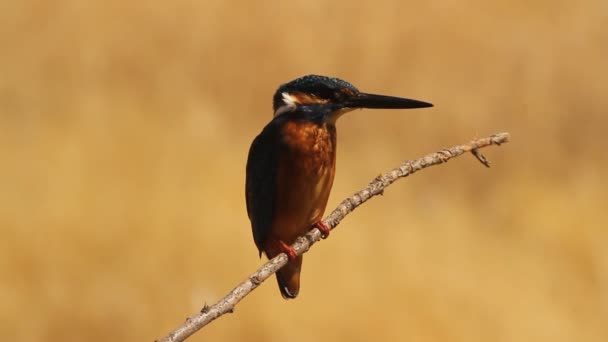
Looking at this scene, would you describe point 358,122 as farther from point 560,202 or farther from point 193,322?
point 193,322

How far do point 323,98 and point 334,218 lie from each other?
334 mm

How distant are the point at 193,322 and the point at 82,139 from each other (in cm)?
194

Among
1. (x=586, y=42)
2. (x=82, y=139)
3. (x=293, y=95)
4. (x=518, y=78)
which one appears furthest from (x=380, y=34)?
(x=293, y=95)

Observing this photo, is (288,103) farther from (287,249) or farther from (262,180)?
(287,249)

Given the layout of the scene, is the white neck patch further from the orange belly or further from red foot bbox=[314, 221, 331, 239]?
red foot bbox=[314, 221, 331, 239]

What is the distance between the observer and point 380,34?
121 inches

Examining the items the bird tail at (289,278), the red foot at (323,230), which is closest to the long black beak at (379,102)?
the red foot at (323,230)

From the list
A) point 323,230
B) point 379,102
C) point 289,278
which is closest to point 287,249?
point 323,230

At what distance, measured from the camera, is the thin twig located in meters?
1.02

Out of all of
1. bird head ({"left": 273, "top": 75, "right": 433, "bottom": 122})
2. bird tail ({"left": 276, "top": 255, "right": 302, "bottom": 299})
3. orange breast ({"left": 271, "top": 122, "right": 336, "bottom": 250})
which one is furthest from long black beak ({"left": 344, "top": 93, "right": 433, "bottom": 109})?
bird tail ({"left": 276, "top": 255, "right": 302, "bottom": 299})

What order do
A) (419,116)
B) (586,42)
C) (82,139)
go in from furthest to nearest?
(586,42) → (419,116) → (82,139)

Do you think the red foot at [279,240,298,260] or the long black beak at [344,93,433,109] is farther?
the red foot at [279,240,298,260]

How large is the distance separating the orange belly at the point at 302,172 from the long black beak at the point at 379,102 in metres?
0.11

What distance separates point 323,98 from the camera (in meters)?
1.71
